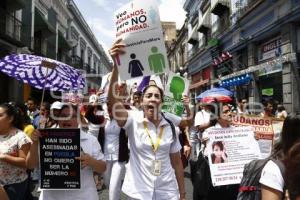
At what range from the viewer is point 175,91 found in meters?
6.57

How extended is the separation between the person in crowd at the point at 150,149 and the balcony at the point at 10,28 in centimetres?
1856

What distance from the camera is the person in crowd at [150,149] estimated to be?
3.88 meters

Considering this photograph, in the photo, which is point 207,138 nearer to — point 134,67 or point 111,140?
point 134,67

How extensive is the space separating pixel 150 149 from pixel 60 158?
0.76m

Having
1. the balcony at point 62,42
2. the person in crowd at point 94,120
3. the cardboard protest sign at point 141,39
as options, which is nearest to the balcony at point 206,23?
the balcony at point 62,42

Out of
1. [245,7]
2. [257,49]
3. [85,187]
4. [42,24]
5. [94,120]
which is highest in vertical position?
[42,24]

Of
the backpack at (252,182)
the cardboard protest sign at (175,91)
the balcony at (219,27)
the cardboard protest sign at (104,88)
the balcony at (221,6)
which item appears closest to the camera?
the backpack at (252,182)

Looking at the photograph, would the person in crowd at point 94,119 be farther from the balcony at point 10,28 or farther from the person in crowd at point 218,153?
the balcony at point 10,28

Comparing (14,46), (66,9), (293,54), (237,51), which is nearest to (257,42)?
(237,51)

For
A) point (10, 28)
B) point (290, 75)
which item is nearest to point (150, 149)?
point (290, 75)

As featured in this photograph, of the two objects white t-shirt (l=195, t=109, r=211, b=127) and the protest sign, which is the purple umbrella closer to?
white t-shirt (l=195, t=109, r=211, b=127)

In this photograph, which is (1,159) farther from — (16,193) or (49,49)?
(49,49)

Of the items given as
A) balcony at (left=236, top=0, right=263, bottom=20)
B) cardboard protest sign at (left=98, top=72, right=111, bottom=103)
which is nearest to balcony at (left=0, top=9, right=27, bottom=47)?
balcony at (left=236, top=0, right=263, bottom=20)

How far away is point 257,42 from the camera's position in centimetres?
2061
